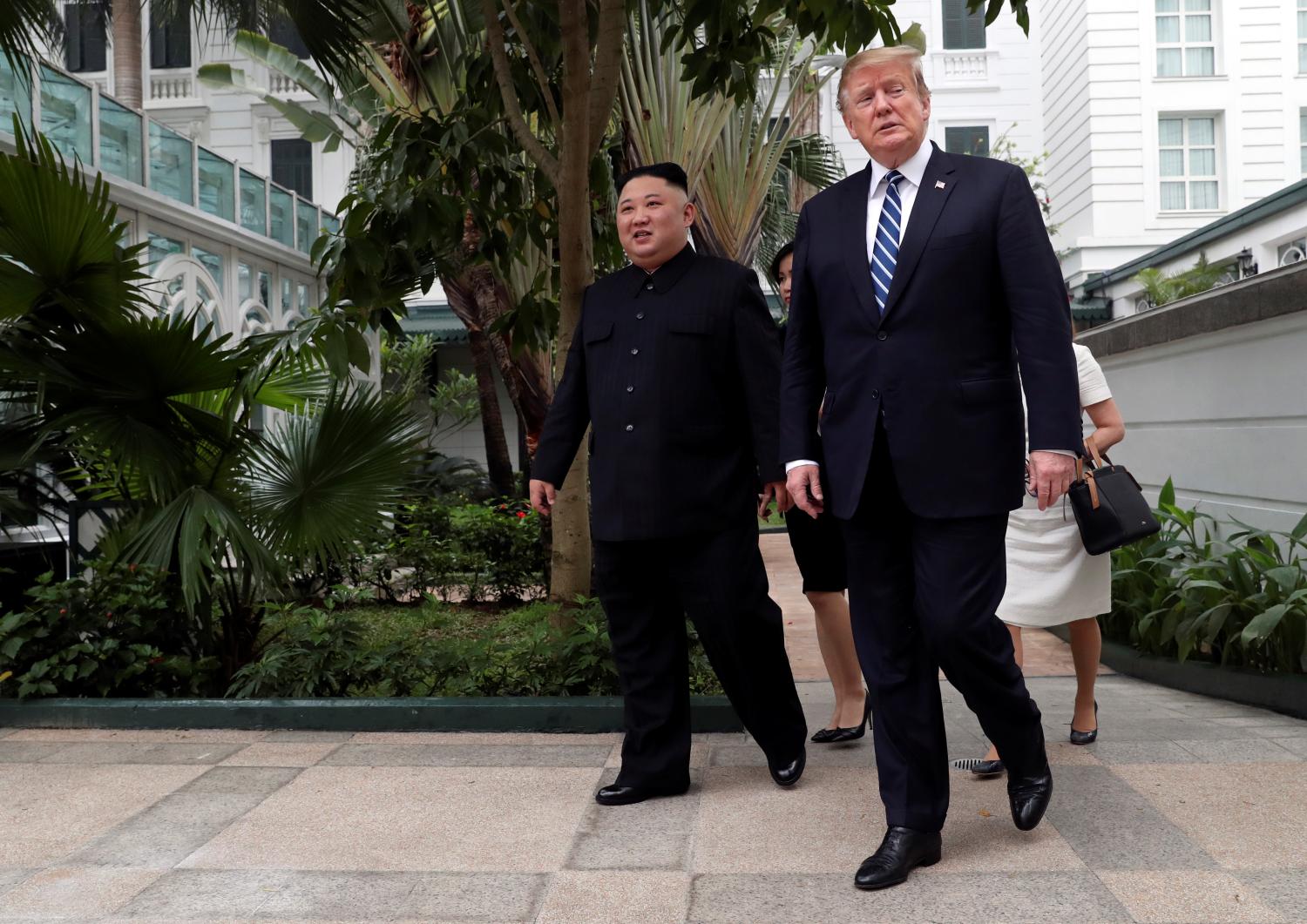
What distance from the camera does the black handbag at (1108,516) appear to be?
13.4 ft

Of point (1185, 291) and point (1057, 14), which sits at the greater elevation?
point (1057, 14)

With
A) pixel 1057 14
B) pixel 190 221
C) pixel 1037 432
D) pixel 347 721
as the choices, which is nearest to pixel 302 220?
pixel 190 221

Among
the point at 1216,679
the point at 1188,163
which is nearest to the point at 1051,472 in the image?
the point at 1216,679

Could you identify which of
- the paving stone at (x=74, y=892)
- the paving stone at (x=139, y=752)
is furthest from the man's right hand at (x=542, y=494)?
the paving stone at (x=139, y=752)

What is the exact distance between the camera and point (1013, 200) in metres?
3.06

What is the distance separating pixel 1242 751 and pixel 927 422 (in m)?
2.12

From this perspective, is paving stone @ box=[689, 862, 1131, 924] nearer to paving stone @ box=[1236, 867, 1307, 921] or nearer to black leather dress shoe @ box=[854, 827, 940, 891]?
black leather dress shoe @ box=[854, 827, 940, 891]

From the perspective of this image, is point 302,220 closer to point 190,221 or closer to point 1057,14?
point 190,221

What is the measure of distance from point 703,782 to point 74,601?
9.80 feet

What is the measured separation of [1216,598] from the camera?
551cm

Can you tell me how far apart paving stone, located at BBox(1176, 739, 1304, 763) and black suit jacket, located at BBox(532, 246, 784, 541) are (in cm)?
186

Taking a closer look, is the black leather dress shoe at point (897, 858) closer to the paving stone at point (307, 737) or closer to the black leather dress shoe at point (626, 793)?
the black leather dress shoe at point (626, 793)

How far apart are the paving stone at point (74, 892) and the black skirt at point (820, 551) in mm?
2400

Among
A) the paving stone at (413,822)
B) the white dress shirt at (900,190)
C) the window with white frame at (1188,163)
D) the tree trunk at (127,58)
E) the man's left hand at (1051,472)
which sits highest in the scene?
the tree trunk at (127,58)
